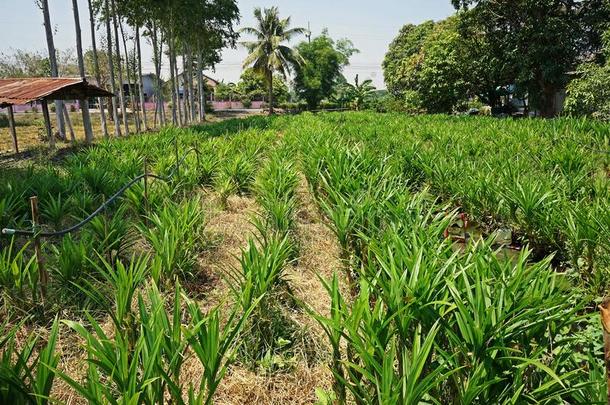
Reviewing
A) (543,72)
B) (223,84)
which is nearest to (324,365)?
(543,72)

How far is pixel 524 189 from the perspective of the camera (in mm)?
3270

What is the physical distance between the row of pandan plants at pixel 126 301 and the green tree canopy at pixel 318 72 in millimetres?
32968

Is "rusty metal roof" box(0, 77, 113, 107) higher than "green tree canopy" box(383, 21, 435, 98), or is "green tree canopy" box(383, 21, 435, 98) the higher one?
"green tree canopy" box(383, 21, 435, 98)

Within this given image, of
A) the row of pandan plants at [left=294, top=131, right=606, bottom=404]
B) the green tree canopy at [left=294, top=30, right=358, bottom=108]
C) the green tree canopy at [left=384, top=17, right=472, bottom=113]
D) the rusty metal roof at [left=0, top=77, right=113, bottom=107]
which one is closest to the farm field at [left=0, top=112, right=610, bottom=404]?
the row of pandan plants at [left=294, top=131, right=606, bottom=404]

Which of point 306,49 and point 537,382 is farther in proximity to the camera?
point 306,49

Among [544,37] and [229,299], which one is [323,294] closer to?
[229,299]

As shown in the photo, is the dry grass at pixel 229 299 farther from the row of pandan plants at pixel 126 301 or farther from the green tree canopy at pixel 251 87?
the green tree canopy at pixel 251 87

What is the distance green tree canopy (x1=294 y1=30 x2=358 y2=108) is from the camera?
1460 inches

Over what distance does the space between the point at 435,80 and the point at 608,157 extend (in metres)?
15.5

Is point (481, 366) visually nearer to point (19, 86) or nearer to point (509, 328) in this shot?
point (509, 328)

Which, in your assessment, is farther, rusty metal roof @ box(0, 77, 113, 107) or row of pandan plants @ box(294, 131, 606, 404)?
rusty metal roof @ box(0, 77, 113, 107)

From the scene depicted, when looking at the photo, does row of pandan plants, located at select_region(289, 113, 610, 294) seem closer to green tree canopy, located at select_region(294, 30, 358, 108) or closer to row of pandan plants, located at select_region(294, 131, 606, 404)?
row of pandan plants, located at select_region(294, 131, 606, 404)

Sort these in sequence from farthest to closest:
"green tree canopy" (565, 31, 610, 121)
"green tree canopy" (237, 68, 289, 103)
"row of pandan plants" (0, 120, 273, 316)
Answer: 1. "green tree canopy" (237, 68, 289, 103)
2. "green tree canopy" (565, 31, 610, 121)
3. "row of pandan plants" (0, 120, 273, 316)

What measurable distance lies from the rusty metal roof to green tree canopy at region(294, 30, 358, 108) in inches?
1009
